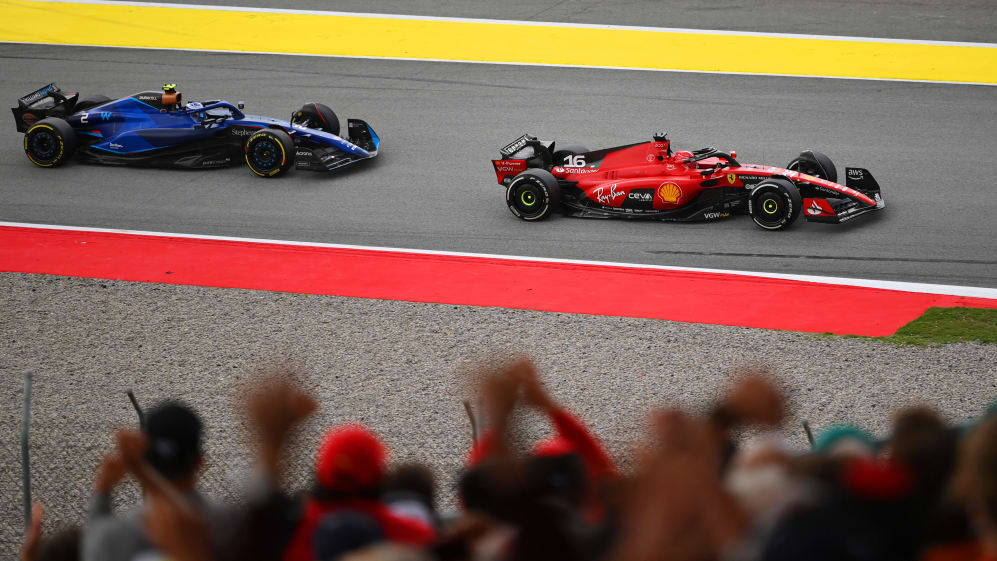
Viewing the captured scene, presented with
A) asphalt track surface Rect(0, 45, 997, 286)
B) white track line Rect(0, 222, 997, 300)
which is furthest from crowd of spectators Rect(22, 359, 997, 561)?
asphalt track surface Rect(0, 45, 997, 286)

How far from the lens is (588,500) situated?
12.5 feet

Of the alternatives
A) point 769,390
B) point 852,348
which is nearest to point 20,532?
point 769,390

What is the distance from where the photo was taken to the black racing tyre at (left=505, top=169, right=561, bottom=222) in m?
12.5

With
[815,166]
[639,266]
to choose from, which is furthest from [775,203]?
[639,266]

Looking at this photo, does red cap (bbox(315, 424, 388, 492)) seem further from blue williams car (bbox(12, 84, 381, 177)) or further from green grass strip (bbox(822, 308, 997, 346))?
blue williams car (bbox(12, 84, 381, 177))

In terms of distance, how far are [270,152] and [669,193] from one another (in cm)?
531

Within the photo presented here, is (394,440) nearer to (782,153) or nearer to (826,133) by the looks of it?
(782,153)

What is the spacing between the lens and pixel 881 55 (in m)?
18.3

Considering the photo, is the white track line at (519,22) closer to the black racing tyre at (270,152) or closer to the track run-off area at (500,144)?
the track run-off area at (500,144)

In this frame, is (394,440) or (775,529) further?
(394,440)

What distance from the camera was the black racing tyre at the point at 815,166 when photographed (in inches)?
484

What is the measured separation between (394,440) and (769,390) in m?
4.92

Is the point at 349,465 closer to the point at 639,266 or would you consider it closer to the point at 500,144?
the point at 639,266

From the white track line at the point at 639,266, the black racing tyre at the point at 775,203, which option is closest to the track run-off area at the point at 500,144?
the white track line at the point at 639,266
